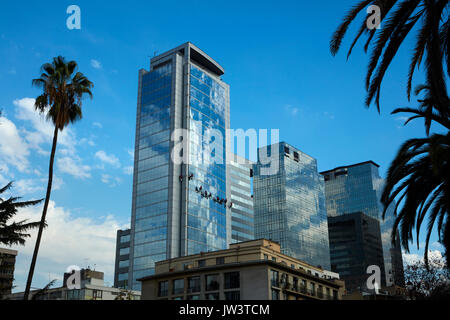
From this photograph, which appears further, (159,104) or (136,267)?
(159,104)

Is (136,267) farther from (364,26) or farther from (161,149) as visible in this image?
(364,26)

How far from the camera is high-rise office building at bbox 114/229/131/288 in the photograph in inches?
6492

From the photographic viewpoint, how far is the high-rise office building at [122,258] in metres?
165

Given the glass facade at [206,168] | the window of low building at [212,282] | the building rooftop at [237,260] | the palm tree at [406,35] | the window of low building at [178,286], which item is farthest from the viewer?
the glass facade at [206,168]

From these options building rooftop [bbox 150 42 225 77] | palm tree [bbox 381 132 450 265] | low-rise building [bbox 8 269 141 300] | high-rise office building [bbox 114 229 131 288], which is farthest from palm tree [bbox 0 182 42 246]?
building rooftop [bbox 150 42 225 77]

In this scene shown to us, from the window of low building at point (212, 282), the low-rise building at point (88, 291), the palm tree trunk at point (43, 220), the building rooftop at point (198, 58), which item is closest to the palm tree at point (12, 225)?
the palm tree trunk at point (43, 220)

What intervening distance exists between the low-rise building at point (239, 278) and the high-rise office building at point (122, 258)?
77.2 metres

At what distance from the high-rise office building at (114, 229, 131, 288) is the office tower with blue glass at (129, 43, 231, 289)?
11415 mm

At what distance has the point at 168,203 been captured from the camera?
509 feet

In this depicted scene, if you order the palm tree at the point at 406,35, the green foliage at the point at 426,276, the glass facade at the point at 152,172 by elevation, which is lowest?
the green foliage at the point at 426,276

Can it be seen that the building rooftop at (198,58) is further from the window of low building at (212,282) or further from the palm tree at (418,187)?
the palm tree at (418,187)

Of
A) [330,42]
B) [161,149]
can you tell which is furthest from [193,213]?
[330,42]

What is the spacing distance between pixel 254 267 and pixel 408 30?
62785mm
